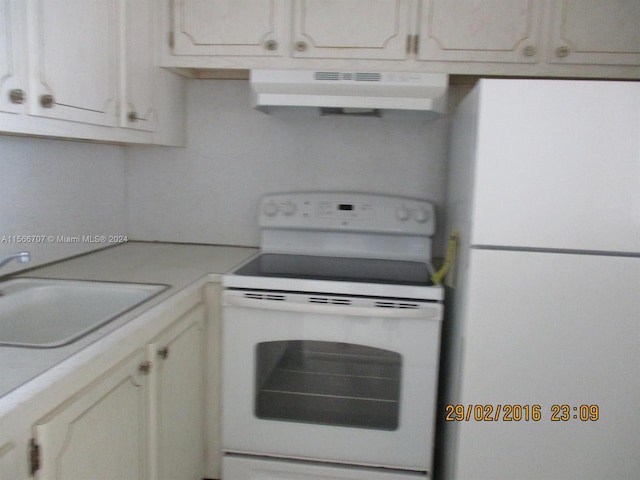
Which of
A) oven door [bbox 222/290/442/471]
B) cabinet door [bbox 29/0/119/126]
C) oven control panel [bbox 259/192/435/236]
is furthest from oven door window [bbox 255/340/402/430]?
cabinet door [bbox 29/0/119/126]

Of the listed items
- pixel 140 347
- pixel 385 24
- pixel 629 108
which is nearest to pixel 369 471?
pixel 140 347

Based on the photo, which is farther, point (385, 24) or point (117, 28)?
point (385, 24)

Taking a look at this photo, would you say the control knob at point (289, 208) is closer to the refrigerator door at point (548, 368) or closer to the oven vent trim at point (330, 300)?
the oven vent trim at point (330, 300)

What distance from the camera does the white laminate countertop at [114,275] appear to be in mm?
979

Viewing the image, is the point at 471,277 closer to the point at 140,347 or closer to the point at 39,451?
the point at 140,347

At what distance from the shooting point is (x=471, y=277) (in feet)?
4.93

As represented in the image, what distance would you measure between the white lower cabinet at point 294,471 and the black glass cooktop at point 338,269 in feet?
2.08

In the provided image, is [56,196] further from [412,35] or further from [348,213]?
[412,35]

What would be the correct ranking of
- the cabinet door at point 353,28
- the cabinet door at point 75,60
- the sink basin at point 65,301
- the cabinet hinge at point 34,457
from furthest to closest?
the cabinet door at point 353,28 < the sink basin at point 65,301 < the cabinet door at point 75,60 < the cabinet hinge at point 34,457

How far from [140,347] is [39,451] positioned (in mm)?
429

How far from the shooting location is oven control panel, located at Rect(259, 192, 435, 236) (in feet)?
7.27

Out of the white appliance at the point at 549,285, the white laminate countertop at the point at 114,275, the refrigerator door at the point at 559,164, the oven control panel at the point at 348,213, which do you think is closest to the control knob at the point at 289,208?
the oven control panel at the point at 348,213

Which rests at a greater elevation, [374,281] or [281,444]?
[374,281]

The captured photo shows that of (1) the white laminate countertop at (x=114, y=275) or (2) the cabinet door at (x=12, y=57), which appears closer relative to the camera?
(1) the white laminate countertop at (x=114, y=275)
